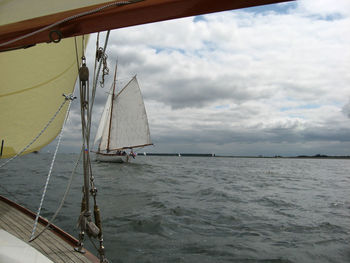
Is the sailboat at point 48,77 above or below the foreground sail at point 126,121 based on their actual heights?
below

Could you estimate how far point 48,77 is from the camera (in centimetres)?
557

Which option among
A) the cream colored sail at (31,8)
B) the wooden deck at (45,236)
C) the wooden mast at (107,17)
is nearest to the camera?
the wooden mast at (107,17)

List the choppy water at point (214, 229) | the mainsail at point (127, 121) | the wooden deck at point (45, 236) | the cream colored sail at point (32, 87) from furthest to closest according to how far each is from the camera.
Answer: the mainsail at point (127, 121) < the choppy water at point (214, 229) < the cream colored sail at point (32, 87) < the wooden deck at point (45, 236)

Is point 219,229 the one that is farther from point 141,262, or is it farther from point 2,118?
point 2,118

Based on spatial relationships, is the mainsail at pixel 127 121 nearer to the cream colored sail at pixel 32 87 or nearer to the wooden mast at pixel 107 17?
the cream colored sail at pixel 32 87

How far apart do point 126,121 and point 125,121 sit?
0.17 m

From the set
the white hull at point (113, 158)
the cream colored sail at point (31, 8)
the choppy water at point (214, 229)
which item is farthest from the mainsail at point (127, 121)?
the cream colored sail at point (31, 8)

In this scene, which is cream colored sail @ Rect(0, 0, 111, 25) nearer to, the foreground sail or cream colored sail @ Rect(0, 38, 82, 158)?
cream colored sail @ Rect(0, 38, 82, 158)

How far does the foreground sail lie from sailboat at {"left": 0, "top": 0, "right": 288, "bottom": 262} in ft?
114

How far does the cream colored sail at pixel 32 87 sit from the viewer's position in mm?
5219

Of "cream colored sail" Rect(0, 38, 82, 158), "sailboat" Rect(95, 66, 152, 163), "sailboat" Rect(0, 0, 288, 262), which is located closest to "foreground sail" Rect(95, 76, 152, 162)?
"sailboat" Rect(95, 66, 152, 163)

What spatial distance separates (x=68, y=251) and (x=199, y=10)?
132 inches

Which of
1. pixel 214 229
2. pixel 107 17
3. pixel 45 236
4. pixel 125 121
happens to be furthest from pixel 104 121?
pixel 107 17

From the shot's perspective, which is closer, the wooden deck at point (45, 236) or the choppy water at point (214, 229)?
the wooden deck at point (45, 236)
